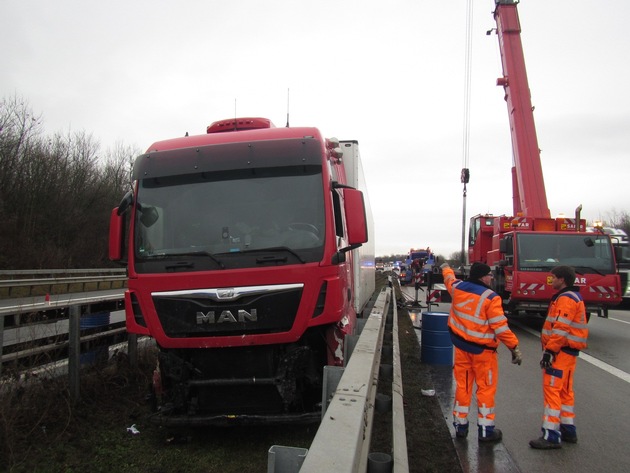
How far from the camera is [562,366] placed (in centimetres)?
480

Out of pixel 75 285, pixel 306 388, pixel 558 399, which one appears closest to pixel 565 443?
pixel 558 399

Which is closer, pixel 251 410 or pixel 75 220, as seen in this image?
pixel 251 410

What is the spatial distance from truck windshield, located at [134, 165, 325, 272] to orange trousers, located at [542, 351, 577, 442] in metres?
2.63

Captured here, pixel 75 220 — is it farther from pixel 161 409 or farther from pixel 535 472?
pixel 535 472

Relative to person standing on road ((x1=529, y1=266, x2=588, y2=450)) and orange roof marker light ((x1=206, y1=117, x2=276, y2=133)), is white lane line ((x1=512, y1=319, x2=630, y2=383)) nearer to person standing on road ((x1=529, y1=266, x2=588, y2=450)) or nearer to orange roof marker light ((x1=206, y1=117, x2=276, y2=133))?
person standing on road ((x1=529, y1=266, x2=588, y2=450))

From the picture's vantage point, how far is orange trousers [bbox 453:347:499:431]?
15.4 ft

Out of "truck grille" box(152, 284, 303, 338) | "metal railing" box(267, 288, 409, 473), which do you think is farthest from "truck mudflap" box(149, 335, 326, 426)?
"metal railing" box(267, 288, 409, 473)

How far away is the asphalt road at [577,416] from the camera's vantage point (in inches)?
170

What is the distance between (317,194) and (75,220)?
1083 inches

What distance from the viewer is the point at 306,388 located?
15.2ft

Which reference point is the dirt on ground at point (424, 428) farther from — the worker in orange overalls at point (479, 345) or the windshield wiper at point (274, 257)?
the windshield wiper at point (274, 257)

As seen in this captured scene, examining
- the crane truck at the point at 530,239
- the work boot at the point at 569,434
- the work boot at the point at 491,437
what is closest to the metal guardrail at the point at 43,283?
the crane truck at the point at 530,239

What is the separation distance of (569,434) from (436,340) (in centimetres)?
360

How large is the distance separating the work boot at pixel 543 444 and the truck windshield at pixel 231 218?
2744 millimetres
